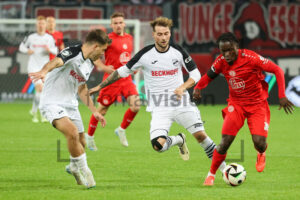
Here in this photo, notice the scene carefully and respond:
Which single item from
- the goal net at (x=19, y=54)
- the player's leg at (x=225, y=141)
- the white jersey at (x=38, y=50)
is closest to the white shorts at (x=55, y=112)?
the player's leg at (x=225, y=141)

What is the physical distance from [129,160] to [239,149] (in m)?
2.36

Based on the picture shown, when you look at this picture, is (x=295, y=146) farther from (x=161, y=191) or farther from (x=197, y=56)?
(x=197, y=56)

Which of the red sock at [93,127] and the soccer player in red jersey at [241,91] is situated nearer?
the soccer player in red jersey at [241,91]

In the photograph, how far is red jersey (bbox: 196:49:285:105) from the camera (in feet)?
25.8

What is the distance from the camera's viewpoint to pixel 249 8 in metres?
23.6

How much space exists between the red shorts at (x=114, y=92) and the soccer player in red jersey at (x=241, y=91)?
12.4ft

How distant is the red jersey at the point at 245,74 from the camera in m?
7.88

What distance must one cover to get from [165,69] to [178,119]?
0.67 m

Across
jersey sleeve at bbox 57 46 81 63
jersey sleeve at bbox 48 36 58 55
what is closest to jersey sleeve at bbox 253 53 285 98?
jersey sleeve at bbox 57 46 81 63

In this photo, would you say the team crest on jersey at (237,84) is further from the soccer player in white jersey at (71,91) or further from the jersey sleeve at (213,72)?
the soccer player in white jersey at (71,91)

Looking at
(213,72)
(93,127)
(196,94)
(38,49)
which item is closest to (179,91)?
(196,94)

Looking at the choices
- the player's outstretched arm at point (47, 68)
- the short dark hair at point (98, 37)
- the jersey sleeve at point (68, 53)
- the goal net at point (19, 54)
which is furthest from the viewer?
the goal net at point (19, 54)

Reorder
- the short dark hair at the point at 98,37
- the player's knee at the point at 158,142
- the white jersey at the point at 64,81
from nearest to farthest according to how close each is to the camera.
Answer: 1. the short dark hair at the point at 98,37
2. the white jersey at the point at 64,81
3. the player's knee at the point at 158,142

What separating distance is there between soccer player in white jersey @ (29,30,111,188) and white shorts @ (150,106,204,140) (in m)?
1.04
